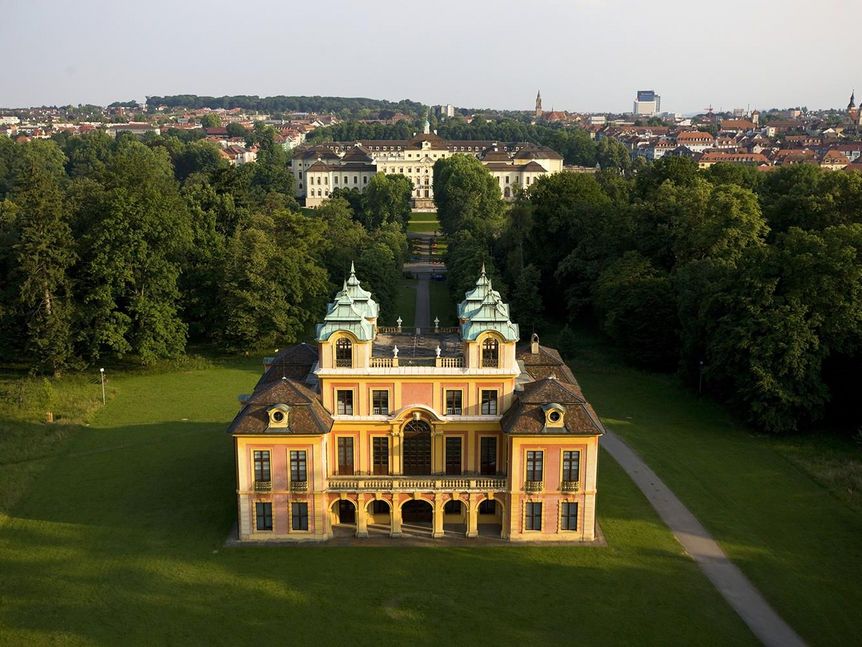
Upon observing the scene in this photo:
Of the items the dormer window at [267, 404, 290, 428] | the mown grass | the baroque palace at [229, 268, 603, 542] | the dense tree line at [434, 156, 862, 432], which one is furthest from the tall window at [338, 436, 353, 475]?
the mown grass

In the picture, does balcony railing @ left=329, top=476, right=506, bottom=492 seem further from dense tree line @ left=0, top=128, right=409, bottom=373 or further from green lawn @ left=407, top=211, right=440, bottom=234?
green lawn @ left=407, top=211, right=440, bottom=234

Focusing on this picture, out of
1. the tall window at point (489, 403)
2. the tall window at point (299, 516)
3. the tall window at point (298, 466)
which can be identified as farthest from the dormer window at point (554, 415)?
the tall window at point (299, 516)

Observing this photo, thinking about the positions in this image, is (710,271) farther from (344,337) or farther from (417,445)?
(344,337)

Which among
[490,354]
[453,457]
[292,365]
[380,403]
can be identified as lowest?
[453,457]

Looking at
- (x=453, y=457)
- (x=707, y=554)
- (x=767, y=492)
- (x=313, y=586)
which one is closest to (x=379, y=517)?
(x=453, y=457)

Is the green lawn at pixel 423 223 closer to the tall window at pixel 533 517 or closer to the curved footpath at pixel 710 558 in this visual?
the curved footpath at pixel 710 558
